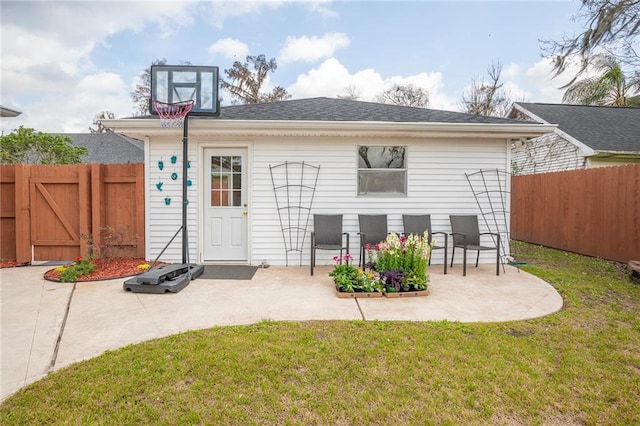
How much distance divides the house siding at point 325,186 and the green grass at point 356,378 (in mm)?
2815

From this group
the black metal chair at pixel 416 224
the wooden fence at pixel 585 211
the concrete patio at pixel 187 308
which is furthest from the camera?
the wooden fence at pixel 585 211

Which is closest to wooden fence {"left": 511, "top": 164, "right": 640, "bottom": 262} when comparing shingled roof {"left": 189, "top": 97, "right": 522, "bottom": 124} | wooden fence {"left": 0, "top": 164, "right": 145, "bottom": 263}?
shingled roof {"left": 189, "top": 97, "right": 522, "bottom": 124}

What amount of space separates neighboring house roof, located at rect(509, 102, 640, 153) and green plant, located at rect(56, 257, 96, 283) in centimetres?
1134

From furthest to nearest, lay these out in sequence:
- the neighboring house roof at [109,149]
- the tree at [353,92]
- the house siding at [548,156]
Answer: the tree at [353,92], the neighboring house roof at [109,149], the house siding at [548,156]

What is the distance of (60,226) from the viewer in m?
5.83

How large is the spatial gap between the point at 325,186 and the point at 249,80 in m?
17.1

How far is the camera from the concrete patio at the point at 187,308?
271 centimetres

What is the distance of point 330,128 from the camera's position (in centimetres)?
531

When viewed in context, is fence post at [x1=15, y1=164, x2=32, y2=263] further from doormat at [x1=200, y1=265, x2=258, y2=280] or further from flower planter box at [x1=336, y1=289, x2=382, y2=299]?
flower planter box at [x1=336, y1=289, x2=382, y2=299]

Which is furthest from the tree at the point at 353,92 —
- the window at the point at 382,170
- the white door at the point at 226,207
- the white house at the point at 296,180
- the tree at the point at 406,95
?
the white door at the point at 226,207

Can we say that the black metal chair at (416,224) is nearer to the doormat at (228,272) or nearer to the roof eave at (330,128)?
the roof eave at (330,128)

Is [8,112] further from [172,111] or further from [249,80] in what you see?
[249,80]

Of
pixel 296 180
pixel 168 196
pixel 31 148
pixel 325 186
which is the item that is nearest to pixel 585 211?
pixel 325 186

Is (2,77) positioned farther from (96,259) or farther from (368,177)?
(368,177)
